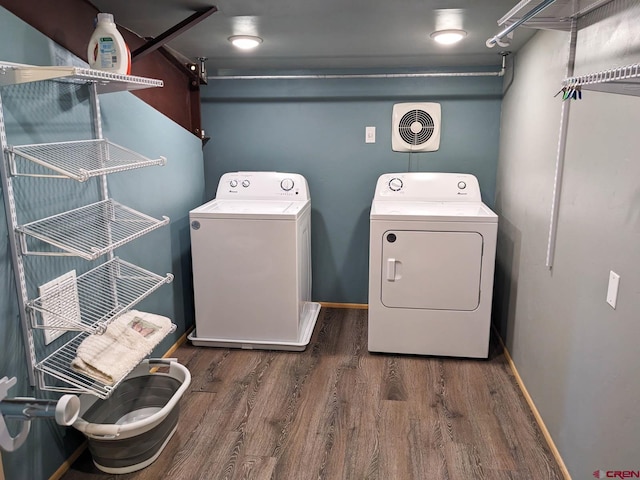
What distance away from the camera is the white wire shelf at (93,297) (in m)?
1.81

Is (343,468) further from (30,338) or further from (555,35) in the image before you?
(555,35)

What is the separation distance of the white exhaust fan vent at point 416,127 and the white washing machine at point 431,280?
64cm

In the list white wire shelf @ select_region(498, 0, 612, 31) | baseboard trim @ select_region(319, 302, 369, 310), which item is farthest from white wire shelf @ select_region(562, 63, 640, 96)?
baseboard trim @ select_region(319, 302, 369, 310)

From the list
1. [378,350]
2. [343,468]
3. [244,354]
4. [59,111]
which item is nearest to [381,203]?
[378,350]

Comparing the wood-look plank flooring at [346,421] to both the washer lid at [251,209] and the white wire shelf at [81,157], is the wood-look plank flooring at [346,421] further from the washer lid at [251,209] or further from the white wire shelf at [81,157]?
the white wire shelf at [81,157]

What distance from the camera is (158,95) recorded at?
2.94 meters

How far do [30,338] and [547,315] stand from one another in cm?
210

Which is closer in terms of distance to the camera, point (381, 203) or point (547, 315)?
point (547, 315)

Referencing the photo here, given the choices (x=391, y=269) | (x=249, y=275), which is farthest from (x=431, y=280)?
(x=249, y=275)

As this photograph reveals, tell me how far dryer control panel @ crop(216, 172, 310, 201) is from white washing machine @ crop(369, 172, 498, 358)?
61 cm

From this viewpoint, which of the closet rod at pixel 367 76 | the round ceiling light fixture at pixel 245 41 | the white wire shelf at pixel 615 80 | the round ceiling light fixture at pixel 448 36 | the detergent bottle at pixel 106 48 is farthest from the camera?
the closet rod at pixel 367 76

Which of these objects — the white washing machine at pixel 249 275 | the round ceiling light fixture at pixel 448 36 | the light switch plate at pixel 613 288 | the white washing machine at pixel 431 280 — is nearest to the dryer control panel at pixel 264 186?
the white washing machine at pixel 249 275

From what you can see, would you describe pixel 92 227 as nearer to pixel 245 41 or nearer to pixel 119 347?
pixel 119 347

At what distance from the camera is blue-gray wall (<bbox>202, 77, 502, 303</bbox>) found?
11.3 feet
